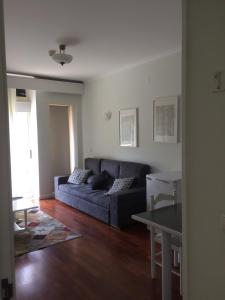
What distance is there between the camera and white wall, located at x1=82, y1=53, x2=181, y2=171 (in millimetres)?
4188

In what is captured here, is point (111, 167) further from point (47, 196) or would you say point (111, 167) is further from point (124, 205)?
point (47, 196)

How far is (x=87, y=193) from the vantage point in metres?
4.75

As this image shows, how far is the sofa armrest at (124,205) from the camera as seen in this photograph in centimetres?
399

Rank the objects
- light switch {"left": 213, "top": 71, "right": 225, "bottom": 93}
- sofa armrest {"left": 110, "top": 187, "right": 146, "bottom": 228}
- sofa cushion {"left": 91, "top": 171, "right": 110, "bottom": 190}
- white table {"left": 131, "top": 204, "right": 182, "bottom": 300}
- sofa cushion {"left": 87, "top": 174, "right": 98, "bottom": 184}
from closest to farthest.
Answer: light switch {"left": 213, "top": 71, "right": 225, "bottom": 93}, white table {"left": 131, "top": 204, "right": 182, "bottom": 300}, sofa armrest {"left": 110, "top": 187, "right": 146, "bottom": 228}, sofa cushion {"left": 91, "top": 171, "right": 110, "bottom": 190}, sofa cushion {"left": 87, "top": 174, "right": 98, "bottom": 184}

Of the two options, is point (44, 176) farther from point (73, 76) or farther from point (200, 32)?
point (200, 32)

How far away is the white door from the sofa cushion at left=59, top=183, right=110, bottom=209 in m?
3.24

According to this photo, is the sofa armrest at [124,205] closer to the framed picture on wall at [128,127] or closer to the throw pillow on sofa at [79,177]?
the framed picture on wall at [128,127]

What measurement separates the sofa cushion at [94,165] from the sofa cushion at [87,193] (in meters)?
0.44

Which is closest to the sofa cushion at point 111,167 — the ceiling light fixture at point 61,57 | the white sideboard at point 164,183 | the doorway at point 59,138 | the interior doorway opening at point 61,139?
the white sideboard at point 164,183

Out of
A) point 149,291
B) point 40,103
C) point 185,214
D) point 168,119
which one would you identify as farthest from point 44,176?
point 185,214

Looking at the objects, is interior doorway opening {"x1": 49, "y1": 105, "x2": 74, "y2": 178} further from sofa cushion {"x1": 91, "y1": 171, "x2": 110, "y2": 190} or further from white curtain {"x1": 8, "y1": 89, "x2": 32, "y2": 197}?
sofa cushion {"x1": 91, "y1": 171, "x2": 110, "y2": 190}

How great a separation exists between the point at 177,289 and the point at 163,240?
0.69 meters

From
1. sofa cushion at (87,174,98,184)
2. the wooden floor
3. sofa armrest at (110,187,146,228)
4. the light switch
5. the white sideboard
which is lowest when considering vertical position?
the wooden floor

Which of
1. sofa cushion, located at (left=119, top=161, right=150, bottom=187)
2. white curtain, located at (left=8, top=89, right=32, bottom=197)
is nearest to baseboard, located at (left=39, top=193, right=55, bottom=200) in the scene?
white curtain, located at (left=8, top=89, right=32, bottom=197)
